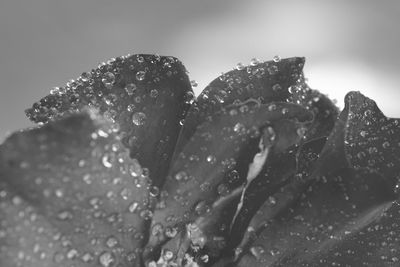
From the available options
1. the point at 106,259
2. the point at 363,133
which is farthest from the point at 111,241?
the point at 363,133

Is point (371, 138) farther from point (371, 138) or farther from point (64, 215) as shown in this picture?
point (64, 215)

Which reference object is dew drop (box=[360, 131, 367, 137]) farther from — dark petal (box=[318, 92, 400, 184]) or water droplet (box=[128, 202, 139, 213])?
water droplet (box=[128, 202, 139, 213])

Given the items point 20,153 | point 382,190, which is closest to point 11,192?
point 20,153

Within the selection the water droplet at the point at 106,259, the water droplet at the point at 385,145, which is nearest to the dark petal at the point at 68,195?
the water droplet at the point at 106,259

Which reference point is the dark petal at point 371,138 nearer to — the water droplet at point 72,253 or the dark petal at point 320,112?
the dark petal at point 320,112

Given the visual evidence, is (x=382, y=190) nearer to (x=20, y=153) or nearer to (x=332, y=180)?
(x=332, y=180)
